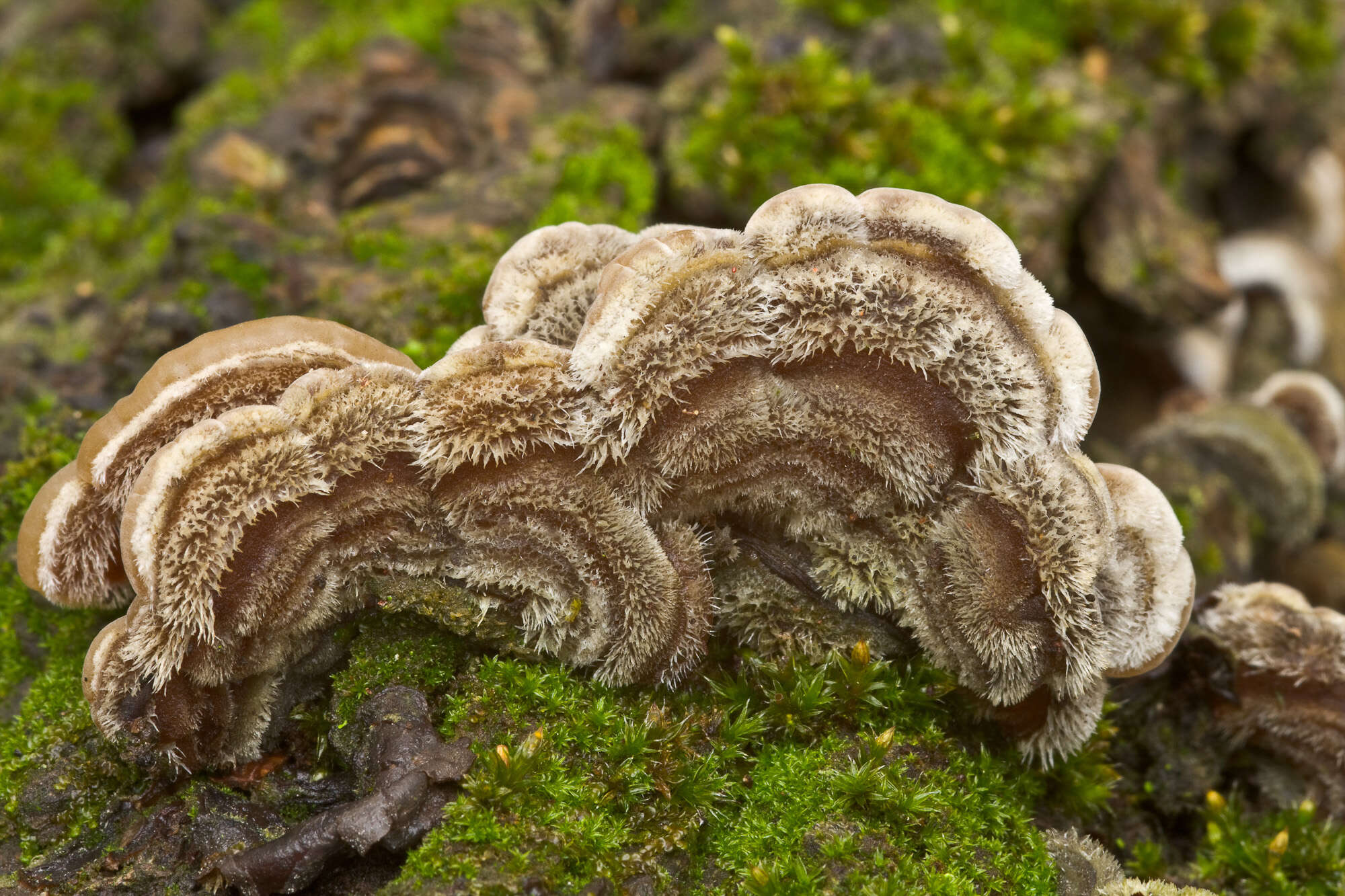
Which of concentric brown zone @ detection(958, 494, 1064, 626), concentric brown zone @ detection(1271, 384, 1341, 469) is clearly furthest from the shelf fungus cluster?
concentric brown zone @ detection(1271, 384, 1341, 469)

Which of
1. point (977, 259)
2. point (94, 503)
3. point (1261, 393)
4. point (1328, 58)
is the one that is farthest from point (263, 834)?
point (1328, 58)

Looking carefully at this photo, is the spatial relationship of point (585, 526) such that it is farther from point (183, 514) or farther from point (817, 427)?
point (183, 514)

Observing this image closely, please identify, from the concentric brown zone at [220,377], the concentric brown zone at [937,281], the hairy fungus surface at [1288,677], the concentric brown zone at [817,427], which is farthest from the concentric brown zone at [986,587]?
the concentric brown zone at [220,377]

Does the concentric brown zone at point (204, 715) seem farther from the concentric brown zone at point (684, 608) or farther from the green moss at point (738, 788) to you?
the concentric brown zone at point (684, 608)

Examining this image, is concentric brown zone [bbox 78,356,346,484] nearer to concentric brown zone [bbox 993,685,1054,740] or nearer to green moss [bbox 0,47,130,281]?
concentric brown zone [bbox 993,685,1054,740]

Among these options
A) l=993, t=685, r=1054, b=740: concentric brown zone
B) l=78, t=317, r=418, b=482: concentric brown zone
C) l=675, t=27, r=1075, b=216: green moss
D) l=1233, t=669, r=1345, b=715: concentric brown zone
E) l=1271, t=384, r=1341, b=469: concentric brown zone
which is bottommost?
l=1271, t=384, r=1341, b=469: concentric brown zone
